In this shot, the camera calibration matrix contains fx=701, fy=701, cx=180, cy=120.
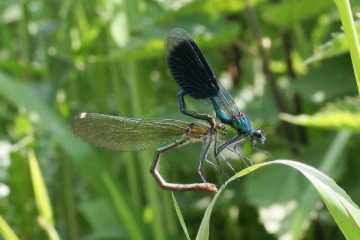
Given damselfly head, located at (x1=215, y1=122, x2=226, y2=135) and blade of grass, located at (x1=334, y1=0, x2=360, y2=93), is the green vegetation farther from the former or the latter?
blade of grass, located at (x1=334, y1=0, x2=360, y2=93)

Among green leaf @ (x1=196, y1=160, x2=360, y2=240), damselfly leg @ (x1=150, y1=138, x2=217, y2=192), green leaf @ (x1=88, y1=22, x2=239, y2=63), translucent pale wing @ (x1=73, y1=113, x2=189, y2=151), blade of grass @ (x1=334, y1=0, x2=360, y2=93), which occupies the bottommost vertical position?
green leaf @ (x1=196, y1=160, x2=360, y2=240)

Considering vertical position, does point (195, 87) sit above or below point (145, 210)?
above

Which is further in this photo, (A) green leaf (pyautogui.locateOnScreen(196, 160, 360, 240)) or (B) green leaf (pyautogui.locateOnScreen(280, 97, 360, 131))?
(B) green leaf (pyautogui.locateOnScreen(280, 97, 360, 131))

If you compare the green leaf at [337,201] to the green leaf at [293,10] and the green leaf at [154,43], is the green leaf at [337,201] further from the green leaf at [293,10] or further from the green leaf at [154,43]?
the green leaf at [293,10]

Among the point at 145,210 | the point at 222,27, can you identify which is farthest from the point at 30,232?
the point at 222,27

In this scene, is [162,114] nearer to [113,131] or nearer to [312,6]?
[312,6]

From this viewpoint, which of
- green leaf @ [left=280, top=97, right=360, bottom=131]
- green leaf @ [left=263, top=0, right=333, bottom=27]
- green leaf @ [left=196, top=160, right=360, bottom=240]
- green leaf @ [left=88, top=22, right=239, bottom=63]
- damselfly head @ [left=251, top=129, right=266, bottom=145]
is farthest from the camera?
green leaf @ [left=263, top=0, right=333, bottom=27]

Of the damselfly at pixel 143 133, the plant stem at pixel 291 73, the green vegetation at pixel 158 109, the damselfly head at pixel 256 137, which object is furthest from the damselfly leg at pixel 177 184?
the plant stem at pixel 291 73

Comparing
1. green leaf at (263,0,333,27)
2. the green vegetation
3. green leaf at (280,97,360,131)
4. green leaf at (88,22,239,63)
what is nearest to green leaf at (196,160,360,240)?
Answer: green leaf at (280,97,360,131)
